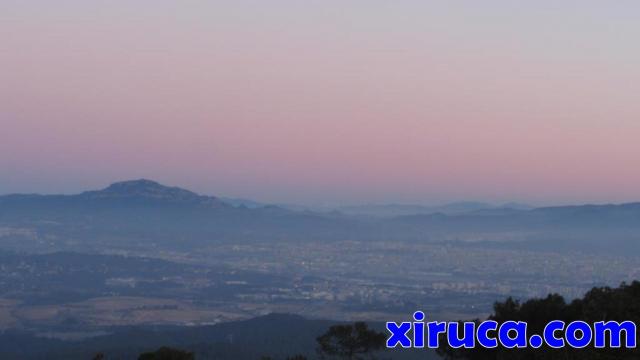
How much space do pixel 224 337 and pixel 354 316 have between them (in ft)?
148

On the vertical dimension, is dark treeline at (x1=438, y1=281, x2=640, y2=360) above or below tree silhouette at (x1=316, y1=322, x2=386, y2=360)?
above

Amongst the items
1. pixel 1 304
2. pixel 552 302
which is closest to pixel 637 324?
pixel 552 302

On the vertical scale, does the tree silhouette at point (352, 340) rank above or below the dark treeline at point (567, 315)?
below

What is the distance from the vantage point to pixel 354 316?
15512 cm

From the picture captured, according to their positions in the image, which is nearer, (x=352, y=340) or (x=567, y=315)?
(x=567, y=315)

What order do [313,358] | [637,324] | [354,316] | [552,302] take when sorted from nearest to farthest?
[637,324]
[552,302]
[313,358]
[354,316]

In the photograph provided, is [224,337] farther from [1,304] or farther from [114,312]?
[1,304]

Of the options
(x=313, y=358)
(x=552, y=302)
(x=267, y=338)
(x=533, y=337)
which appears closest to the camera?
(x=533, y=337)

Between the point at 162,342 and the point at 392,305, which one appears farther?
the point at 392,305

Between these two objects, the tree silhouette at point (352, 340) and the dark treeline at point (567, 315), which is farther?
the tree silhouette at point (352, 340)

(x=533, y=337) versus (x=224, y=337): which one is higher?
(x=533, y=337)

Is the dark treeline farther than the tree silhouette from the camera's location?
No

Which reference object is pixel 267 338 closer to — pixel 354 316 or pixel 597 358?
pixel 354 316

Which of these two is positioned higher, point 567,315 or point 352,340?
point 567,315
